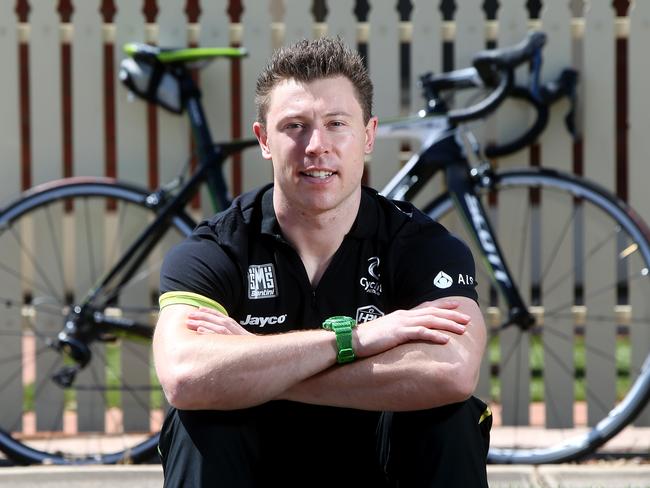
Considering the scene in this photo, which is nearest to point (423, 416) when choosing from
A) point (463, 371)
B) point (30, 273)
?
point (463, 371)

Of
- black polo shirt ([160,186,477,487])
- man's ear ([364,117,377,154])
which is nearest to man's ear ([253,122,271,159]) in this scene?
black polo shirt ([160,186,477,487])

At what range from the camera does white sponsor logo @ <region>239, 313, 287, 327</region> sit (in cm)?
357

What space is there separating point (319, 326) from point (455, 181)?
1.68 meters

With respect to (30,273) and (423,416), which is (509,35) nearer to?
(30,273)

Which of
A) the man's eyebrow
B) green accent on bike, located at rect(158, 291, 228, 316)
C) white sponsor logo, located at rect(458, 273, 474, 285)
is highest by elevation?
the man's eyebrow

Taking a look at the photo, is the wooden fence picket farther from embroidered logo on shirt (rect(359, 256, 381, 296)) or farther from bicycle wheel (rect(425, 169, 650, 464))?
embroidered logo on shirt (rect(359, 256, 381, 296))

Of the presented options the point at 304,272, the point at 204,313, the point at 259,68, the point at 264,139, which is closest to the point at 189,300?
the point at 204,313

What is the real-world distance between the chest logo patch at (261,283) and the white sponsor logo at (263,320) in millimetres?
55

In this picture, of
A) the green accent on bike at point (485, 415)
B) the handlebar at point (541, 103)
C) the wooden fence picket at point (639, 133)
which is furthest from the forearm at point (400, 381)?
the wooden fence picket at point (639, 133)

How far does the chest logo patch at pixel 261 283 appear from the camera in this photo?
3576mm

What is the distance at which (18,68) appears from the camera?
560 cm

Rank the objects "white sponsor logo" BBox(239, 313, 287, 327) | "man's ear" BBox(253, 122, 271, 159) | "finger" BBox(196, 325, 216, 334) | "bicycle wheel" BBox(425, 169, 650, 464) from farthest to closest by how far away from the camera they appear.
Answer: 1. "bicycle wheel" BBox(425, 169, 650, 464)
2. "man's ear" BBox(253, 122, 271, 159)
3. "white sponsor logo" BBox(239, 313, 287, 327)
4. "finger" BBox(196, 325, 216, 334)

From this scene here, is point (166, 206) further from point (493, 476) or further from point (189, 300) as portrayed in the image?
point (189, 300)

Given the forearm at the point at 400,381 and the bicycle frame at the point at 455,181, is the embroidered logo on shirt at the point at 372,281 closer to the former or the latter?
the forearm at the point at 400,381
